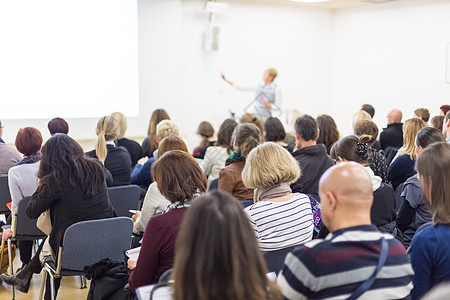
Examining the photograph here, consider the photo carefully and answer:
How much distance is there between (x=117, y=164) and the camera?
15.2 feet

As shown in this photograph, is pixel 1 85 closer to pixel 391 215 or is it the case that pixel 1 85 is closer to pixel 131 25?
pixel 131 25

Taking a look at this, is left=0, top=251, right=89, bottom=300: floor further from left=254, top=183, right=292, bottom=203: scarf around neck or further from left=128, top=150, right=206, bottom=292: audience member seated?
left=254, top=183, right=292, bottom=203: scarf around neck

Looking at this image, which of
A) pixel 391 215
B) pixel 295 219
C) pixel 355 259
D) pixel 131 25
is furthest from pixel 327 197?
pixel 131 25

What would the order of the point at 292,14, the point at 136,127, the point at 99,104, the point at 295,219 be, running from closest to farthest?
the point at 295,219
the point at 99,104
the point at 136,127
the point at 292,14

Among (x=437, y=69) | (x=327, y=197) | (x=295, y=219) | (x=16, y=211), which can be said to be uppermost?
(x=437, y=69)

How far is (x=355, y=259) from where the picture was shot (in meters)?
1.59

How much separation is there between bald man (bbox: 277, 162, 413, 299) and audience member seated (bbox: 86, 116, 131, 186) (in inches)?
125

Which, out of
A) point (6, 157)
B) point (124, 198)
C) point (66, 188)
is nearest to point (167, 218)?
point (66, 188)

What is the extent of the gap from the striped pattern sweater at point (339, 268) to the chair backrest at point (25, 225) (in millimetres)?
2594

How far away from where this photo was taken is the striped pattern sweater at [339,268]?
5.14 ft

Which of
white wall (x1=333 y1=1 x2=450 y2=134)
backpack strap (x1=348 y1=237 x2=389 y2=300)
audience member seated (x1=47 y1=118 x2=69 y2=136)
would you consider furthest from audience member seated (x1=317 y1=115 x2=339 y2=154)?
white wall (x1=333 y1=1 x2=450 y2=134)

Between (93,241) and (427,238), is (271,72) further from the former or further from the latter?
(427,238)

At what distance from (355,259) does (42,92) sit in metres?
6.52

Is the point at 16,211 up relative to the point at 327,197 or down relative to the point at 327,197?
down
